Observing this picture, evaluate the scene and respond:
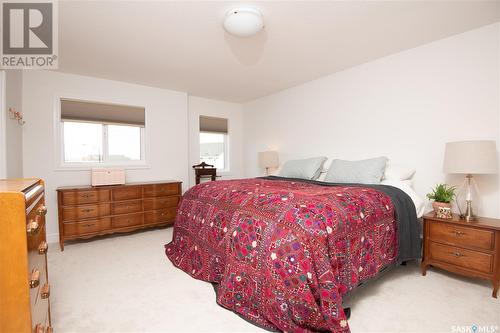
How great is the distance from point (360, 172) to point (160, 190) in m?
2.92

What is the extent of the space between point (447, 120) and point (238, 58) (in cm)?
243

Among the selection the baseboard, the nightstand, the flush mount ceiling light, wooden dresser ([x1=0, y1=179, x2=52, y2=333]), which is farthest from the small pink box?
the nightstand

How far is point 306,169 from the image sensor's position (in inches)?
133

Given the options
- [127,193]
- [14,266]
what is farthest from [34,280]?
[127,193]

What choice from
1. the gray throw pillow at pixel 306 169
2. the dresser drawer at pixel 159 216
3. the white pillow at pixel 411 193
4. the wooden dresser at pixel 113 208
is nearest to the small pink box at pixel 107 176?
the wooden dresser at pixel 113 208

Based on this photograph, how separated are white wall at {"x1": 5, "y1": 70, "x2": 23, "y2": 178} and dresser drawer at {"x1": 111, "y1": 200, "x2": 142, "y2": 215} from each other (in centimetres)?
114

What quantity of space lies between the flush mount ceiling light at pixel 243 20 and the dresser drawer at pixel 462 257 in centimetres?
253

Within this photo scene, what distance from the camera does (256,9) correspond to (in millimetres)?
2020

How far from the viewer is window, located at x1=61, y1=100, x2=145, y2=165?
11.8 feet

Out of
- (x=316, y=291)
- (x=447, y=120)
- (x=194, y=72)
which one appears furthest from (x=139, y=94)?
(x=447, y=120)

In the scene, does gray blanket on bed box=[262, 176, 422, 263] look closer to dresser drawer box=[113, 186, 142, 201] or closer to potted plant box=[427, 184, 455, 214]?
potted plant box=[427, 184, 455, 214]

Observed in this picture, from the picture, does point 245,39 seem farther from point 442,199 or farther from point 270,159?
point 442,199

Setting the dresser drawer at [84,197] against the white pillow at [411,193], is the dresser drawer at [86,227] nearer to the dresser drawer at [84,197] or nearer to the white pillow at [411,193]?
the dresser drawer at [84,197]

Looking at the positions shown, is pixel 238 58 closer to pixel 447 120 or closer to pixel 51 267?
pixel 447 120
